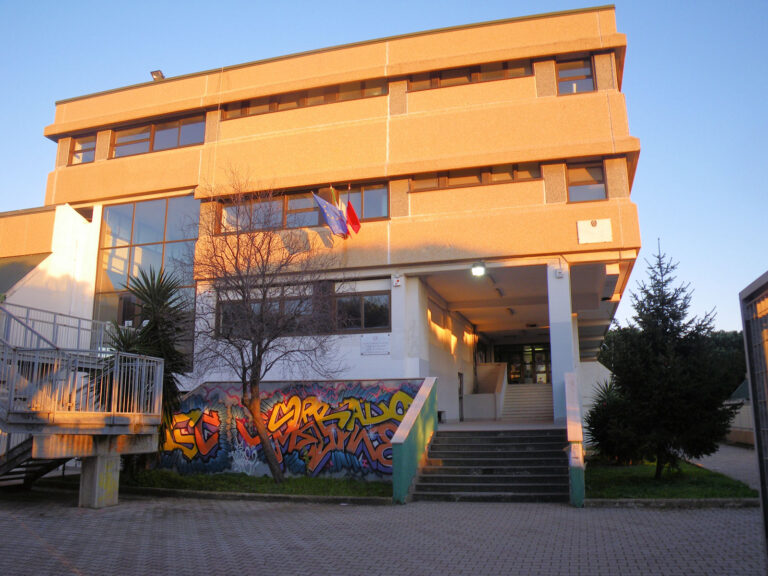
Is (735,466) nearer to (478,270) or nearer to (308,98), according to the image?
(478,270)

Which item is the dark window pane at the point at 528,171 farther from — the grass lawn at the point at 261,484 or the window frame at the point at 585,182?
the grass lawn at the point at 261,484

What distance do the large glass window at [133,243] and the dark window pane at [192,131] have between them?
1.98 meters

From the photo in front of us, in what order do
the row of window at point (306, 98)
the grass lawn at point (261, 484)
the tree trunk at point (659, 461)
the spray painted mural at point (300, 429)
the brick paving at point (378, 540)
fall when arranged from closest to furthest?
the brick paving at point (378, 540) < the tree trunk at point (659, 461) < the grass lawn at point (261, 484) < the spray painted mural at point (300, 429) < the row of window at point (306, 98)

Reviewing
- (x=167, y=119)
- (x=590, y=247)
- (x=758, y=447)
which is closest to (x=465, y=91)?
(x=590, y=247)

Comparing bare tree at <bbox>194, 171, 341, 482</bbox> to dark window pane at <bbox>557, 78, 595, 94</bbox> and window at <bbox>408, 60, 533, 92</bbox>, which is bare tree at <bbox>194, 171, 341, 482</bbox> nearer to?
window at <bbox>408, 60, 533, 92</bbox>

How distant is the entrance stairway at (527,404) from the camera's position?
75.6ft

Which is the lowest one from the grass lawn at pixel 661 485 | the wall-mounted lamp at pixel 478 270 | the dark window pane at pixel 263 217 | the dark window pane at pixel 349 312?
the grass lawn at pixel 661 485

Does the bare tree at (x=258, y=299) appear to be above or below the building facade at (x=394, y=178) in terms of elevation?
below

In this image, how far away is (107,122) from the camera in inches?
912

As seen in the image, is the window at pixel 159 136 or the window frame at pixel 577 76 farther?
the window at pixel 159 136

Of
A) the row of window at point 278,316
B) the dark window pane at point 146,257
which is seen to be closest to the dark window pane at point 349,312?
the row of window at point 278,316

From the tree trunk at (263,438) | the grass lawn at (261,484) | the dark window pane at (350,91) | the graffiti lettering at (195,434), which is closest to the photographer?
the grass lawn at (261,484)

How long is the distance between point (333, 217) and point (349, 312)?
3.04 meters

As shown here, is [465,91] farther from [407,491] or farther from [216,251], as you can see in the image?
[407,491]
